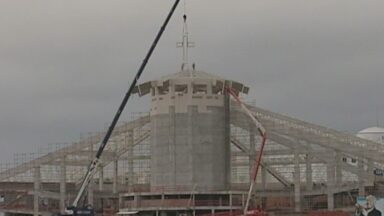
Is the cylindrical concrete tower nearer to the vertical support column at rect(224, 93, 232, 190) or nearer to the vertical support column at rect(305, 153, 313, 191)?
the vertical support column at rect(224, 93, 232, 190)

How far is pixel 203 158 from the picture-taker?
479ft

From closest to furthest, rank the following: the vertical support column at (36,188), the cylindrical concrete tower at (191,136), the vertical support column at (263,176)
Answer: the cylindrical concrete tower at (191,136) → the vertical support column at (36,188) → the vertical support column at (263,176)

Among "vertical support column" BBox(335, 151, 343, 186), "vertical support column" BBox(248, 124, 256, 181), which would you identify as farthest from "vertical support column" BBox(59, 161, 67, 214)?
"vertical support column" BBox(335, 151, 343, 186)

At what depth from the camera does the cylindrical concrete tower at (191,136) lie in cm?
14575

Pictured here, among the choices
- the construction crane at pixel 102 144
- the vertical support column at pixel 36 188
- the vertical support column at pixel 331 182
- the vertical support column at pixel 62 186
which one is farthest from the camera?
the vertical support column at pixel 36 188

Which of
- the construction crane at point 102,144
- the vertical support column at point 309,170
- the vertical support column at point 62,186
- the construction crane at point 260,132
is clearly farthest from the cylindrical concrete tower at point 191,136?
the vertical support column at point 62,186

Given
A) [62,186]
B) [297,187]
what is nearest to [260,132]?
[297,187]

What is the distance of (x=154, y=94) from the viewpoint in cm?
15050

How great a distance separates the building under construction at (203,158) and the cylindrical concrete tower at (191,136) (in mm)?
163

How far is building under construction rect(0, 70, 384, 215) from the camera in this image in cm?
14300

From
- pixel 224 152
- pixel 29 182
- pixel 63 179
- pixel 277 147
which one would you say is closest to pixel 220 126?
pixel 224 152

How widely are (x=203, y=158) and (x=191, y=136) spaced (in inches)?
161

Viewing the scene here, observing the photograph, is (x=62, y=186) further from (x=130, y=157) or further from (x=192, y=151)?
(x=192, y=151)

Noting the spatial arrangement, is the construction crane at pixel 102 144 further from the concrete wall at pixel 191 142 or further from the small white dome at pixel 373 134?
the small white dome at pixel 373 134
